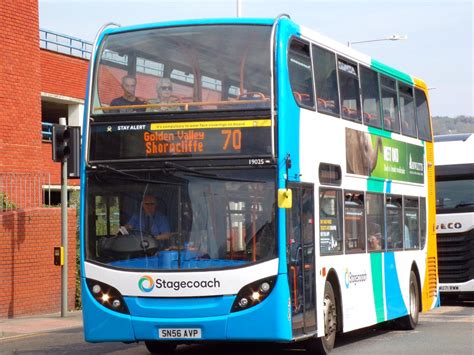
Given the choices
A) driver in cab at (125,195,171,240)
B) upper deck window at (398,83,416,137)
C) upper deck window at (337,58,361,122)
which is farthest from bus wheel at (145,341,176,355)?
upper deck window at (398,83,416,137)

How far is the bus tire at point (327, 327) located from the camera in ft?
45.3

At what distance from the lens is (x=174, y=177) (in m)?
12.8

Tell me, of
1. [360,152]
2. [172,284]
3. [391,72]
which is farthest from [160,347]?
[391,72]

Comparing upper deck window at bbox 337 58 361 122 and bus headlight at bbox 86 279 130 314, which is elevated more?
upper deck window at bbox 337 58 361 122

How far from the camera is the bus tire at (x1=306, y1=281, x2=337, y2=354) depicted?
13.8 metres

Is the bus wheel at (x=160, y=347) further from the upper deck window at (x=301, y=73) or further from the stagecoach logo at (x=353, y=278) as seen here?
the upper deck window at (x=301, y=73)

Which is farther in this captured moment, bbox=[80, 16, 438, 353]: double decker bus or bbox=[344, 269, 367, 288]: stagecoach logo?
bbox=[344, 269, 367, 288]: stagecoach logo

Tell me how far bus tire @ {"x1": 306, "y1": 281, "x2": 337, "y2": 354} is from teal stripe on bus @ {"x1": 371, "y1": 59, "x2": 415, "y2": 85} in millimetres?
4222

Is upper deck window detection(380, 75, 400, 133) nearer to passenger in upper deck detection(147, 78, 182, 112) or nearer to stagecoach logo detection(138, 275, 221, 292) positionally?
passenger in upper deck detection(147, 78, 182, 112)

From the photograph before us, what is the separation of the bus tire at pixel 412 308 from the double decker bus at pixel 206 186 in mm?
4367

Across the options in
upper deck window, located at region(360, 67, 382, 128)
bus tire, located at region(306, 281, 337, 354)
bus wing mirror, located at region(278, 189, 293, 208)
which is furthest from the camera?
upper deck window, located at region(360, 67, 382, 128)

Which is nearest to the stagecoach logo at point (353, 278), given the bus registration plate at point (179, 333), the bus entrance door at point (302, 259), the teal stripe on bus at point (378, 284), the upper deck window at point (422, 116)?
the teal stripe on bus at point (378, 284)

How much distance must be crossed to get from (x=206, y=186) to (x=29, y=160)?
15251mm

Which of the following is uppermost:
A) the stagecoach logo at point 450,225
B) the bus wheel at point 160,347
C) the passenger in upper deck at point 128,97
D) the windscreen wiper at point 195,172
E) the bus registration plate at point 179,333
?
the passenger in upper deck at point 128,97
